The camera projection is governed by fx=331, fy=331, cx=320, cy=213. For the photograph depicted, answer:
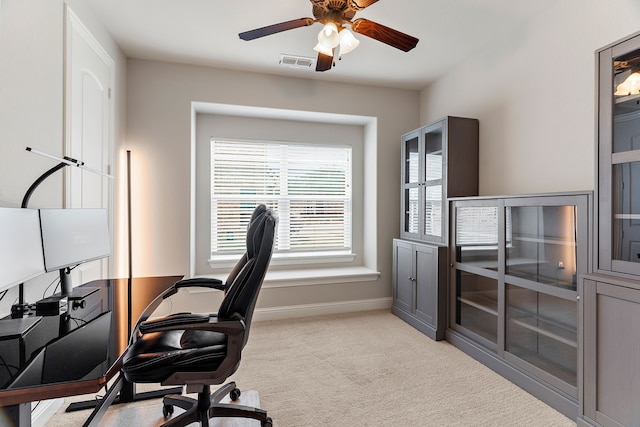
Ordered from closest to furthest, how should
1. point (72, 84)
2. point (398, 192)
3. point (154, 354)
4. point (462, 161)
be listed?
point (154, 354) < point (72, 84) < point (462, 161) < point (398, 192)

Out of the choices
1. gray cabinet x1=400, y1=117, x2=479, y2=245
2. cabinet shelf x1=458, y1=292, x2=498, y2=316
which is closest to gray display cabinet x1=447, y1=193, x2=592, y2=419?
cabinet shelf x1=458, y1=292, x2=498, y2=316

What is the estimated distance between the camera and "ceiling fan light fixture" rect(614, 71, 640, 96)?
1.70 m

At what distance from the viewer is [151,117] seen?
134 inches

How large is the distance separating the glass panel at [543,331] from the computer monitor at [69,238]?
292 centimetres

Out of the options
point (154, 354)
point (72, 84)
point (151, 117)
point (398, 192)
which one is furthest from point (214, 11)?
point (398, 192)

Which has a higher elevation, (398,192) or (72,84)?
(72,84)

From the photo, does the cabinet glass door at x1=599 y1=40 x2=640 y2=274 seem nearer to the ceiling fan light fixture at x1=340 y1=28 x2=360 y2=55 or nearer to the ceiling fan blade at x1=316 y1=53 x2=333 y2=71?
the ceiling fan light fixture at x1=340 y1=28 x2=360 y2=55

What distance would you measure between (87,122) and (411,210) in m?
3.15

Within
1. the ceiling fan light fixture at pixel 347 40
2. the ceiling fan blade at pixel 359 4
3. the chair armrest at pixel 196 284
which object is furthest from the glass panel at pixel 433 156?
the chair armrest at pixel 196 284

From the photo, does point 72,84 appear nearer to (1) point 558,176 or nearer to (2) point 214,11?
(2) point 214,11

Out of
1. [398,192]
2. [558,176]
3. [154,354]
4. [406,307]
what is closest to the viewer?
[154,354]

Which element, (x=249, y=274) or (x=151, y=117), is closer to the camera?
(x=249, y=274)

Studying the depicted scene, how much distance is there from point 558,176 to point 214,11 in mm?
2906

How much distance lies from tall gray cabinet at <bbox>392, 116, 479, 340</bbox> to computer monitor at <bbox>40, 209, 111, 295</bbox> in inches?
108
